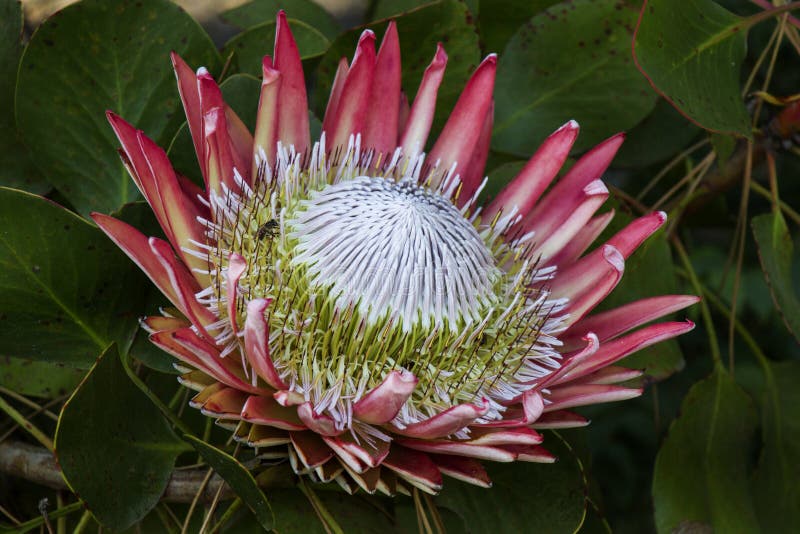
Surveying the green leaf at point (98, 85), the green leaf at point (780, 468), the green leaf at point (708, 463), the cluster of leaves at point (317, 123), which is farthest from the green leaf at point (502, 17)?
the green leaf at point (780, 468)

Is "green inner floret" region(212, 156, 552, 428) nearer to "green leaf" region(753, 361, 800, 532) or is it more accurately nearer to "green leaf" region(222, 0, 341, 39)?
"green leaf" region(222, 0, 341, 39)

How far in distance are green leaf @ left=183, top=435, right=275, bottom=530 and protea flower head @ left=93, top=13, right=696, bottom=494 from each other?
3 centimetres

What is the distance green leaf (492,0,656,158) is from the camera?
1.37 metres

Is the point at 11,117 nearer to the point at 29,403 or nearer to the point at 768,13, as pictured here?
the point at 29,403

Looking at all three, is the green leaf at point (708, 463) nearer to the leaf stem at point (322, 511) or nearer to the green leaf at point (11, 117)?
the leaf stem at point (322, 511)

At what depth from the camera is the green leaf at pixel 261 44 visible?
4.17ft

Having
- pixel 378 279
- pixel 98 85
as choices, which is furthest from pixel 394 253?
pixel 98 85

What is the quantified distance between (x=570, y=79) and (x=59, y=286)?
85 centimetres

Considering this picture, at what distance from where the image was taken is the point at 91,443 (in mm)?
919

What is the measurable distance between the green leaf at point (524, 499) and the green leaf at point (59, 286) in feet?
1.57

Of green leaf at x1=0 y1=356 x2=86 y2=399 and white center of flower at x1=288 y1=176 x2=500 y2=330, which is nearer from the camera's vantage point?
white center of flower at x1=288 y1=176 x2=500 y2=330

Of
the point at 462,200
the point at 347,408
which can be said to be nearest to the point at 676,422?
the point at 462,200

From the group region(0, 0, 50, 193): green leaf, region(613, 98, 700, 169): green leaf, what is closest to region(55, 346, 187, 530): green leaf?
region(0, 0, 50, 193): green leaf

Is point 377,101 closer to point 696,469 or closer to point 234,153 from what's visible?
point 234,153
